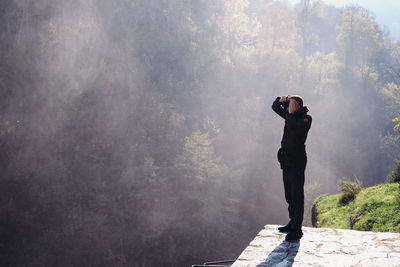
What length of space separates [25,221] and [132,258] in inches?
346

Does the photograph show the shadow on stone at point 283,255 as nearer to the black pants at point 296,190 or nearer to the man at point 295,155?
the man at point 295,155

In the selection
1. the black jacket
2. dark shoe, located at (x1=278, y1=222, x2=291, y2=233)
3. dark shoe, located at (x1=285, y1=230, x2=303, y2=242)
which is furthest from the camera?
dark shoe, located at (x1=278, y1=222, x2=291, y2=233)

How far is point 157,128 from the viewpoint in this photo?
32.6 meters

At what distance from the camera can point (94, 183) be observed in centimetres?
2794

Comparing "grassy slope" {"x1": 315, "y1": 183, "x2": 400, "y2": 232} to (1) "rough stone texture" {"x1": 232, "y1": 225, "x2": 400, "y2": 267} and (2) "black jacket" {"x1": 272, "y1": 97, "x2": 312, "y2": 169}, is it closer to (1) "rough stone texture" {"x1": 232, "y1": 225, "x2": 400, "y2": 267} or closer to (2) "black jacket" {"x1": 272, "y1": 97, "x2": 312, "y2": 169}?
(1) "rough stone texture" {"x1": 232, "y1": 225, "x2": 400, "y2": 267}

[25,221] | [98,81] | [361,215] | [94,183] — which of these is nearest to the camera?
[361,215]

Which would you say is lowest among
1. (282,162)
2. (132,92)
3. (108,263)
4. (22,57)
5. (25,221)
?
(108,263)

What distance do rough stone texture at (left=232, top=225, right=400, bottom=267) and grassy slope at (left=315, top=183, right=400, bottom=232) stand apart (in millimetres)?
1937

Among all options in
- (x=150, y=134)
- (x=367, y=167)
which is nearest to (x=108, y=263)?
(x=150, y=134)

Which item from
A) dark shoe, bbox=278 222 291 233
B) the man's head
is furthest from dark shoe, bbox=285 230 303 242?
the man's head

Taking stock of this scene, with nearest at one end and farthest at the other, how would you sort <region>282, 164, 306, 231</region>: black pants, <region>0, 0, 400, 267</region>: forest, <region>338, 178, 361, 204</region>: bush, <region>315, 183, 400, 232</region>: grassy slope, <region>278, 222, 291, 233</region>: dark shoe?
<region>282, 164, 306, 231</region>: black pants → <region>278, 222, 291, 233</region>: dark shoe → <region>315, 183, 400, 232</region>: grassy slope → <region>338, 178, 361, 204</region>: bush → <region>0, 0, 400, 267</region>: forest

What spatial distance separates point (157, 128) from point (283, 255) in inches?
1131

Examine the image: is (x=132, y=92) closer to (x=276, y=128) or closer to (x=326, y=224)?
(x=276, y=128)

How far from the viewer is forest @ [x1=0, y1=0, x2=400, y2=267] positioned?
25.6 meters
